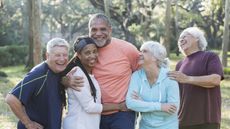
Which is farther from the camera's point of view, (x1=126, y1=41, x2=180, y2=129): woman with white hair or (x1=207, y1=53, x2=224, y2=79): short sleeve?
(x1=207, y1=53, x2=224, y2=79): short sleeve

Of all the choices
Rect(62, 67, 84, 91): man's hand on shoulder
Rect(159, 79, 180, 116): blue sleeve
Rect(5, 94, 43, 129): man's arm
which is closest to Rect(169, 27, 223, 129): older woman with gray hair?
Rect(159, 79, 180, 116): blue sleeve

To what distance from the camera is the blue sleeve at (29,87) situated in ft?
13.0

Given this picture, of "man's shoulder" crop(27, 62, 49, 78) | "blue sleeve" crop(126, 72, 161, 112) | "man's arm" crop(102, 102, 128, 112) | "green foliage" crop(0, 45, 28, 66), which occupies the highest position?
"man's shoulder" crop(27, 62, 49, 78)

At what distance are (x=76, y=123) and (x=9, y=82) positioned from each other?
14565 millimetres

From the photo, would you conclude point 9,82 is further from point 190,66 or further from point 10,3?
point 10,3

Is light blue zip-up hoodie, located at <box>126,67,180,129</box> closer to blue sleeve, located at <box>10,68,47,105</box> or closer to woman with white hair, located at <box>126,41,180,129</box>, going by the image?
woman with white hair, located at <box>126,41,180,129</box>

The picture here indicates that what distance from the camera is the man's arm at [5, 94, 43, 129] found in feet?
13.0

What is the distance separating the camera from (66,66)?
4.21 m

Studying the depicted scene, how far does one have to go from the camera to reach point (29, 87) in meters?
3.96

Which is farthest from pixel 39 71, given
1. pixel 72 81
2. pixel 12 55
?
pixel 12 55

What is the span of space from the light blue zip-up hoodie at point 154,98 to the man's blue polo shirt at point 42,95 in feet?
2.27

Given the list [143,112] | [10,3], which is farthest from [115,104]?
[10,3]

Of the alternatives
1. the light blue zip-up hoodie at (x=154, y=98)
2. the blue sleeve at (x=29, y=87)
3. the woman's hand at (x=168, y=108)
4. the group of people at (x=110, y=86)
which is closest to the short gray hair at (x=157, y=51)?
the group of people at (x=110, y=86)

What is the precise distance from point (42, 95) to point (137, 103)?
0.88 meters
